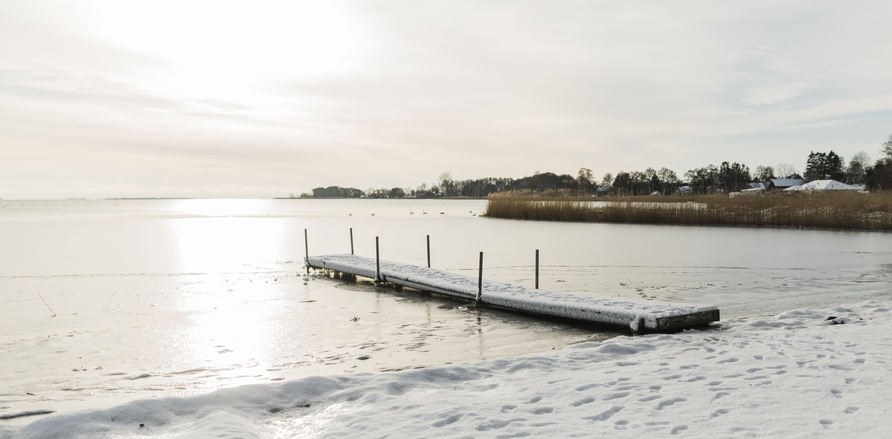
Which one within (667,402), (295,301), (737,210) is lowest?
(295,301)

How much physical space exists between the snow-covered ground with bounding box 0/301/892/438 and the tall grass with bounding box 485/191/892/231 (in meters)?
21.5

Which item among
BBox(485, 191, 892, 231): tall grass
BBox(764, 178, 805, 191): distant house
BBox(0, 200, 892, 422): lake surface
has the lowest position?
BBox(0, 200, 892, 422): lake surface

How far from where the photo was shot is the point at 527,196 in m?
34.8

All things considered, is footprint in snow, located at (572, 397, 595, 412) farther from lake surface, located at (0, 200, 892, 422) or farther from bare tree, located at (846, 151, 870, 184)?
bare tree, located at (846, 151, 870, 184)

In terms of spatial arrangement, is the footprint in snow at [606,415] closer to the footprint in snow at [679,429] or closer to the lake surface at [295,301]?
the footprint in snow at [679,429]

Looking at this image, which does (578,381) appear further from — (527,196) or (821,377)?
(527,196)

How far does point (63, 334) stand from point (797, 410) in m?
8.32

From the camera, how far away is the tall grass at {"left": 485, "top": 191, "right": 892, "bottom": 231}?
77.0 ft

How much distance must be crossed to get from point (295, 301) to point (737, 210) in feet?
75.6

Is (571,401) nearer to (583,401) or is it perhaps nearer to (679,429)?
(583,401)

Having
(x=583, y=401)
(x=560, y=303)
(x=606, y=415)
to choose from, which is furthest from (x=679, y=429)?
(x=560, y=303)

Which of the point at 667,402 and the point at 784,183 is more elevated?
the point at 784,183

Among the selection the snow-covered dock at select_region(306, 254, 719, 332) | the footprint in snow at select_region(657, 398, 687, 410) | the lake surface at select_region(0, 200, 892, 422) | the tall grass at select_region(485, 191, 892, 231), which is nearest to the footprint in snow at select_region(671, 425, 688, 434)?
the footprint in snow at select_region(657, 398, 687, 410)

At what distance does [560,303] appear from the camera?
26.7 feet
